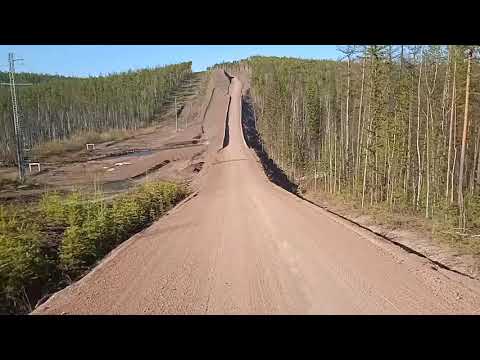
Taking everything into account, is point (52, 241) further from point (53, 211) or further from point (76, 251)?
point (53, 211)

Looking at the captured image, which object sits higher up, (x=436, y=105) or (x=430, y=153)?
(x=436, y=105)

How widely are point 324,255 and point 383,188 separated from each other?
18.4 meters

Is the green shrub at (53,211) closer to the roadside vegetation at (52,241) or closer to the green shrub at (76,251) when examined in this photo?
the roadside vegetation at (52,241)

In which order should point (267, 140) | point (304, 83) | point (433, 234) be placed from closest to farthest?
point (433, 234)
point (267, 140)
point (304, 83)

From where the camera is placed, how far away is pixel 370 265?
9.45 metres

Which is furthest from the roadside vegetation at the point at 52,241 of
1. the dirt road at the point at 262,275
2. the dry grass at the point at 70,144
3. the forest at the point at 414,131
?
the dry grass at the point at 70,144

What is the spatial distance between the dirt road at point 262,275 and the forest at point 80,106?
218 ft

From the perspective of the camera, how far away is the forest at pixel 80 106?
77.7m

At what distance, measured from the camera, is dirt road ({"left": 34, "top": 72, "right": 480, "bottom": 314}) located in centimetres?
697

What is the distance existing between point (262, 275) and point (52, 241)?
14.7ft

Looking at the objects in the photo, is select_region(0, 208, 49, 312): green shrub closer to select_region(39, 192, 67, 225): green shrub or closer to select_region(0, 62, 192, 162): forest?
select_region(39, 192, 67, 225): green shrub

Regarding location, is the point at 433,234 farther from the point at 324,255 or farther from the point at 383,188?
the point at 383,188

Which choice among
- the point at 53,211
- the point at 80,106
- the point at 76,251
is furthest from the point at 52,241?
the point at 80,106
